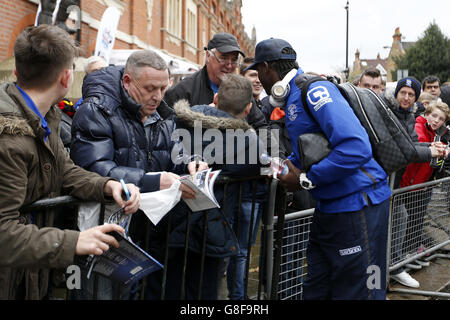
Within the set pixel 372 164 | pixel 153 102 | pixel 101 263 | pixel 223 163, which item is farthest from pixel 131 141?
pixel 372 164

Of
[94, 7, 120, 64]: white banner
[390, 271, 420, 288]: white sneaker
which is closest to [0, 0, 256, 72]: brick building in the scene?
[94, 7, 120, 64]: white banner

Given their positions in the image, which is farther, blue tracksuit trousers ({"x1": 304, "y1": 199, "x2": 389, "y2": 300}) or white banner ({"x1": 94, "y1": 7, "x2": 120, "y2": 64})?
white banner ({"x1": 94, "y1": 7, "x2": 120, "y2": 64})

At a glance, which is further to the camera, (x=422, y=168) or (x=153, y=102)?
(x=422, y=168)

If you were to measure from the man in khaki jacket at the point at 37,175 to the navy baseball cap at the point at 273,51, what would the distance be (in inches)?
53.8

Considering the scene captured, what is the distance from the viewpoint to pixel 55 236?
149cm

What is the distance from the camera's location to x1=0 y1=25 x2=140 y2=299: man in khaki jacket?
1460 millimetres

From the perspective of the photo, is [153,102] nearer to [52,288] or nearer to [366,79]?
[52,288]

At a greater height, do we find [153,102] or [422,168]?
[153,102]

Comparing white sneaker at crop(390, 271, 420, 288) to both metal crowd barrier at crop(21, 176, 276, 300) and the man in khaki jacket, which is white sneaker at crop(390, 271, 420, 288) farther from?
the man in khaki jacket

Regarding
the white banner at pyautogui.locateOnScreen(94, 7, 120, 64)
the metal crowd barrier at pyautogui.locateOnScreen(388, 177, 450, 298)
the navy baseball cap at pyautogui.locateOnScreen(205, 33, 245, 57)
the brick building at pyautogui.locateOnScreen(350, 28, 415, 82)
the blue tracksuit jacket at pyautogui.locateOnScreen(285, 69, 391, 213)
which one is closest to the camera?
the blue tracksuit jacket at pyautogui.locateOnScreen(285, 69, 391, 213)

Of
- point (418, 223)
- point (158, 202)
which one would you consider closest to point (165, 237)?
point (158, 202)

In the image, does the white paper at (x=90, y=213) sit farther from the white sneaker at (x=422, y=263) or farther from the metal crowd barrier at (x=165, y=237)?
the white sneaker at (x=422, y=263)

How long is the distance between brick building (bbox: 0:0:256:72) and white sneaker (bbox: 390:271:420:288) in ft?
26.2
